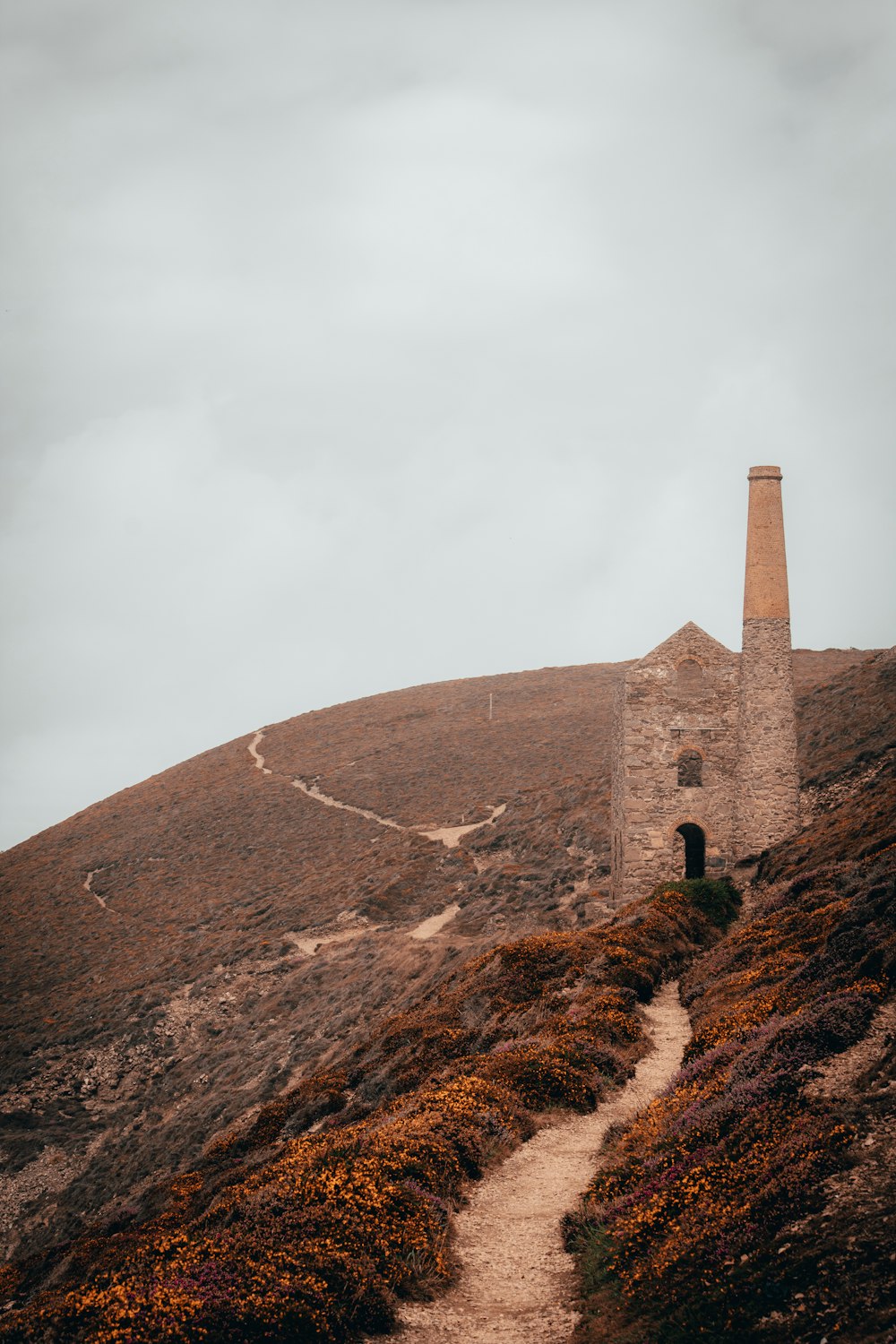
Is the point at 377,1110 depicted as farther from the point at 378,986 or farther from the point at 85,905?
the point at 85,905

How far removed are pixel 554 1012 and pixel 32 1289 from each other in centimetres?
1111

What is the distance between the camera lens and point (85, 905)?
2120 inches

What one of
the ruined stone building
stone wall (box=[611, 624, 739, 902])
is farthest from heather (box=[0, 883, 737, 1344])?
the ruined stone building

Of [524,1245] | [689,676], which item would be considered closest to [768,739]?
[689,676]

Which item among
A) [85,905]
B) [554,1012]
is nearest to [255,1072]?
[554,1012]

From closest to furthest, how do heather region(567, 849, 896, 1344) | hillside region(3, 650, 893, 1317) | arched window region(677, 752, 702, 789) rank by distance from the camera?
heather region(567, 849, 896, 1344) → hillside region(3, 650, 893, 1317) → arched window region(677, 752, 702, 789)

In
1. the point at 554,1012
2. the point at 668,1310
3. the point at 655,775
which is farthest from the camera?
the point at 655,775

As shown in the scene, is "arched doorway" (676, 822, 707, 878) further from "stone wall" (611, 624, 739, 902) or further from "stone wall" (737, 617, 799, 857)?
"stone wall" (737, 617, 799, 857)

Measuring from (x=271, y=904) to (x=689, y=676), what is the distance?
28.6 m

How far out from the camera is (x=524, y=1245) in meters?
10.2

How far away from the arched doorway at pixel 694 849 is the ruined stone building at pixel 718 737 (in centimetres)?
62

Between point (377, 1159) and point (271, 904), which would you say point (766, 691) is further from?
point (271, 904)

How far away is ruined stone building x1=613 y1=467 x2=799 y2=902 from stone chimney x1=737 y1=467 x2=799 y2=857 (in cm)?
3

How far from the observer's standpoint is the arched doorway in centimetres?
3075
